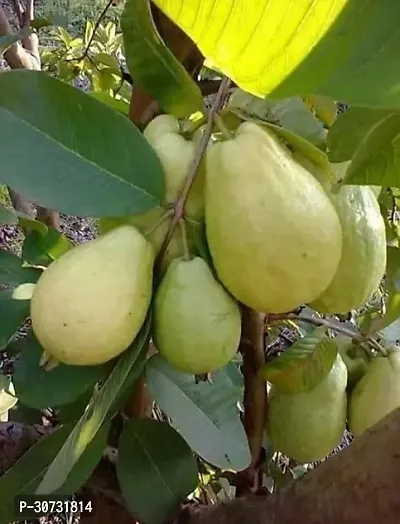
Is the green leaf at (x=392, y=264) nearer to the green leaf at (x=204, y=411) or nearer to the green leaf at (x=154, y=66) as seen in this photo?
the green leaf at (x=204, y=411)

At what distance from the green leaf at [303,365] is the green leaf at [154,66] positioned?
0.75 feet

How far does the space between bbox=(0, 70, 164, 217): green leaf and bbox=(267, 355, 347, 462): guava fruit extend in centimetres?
27

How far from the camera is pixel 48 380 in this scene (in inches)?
24.2

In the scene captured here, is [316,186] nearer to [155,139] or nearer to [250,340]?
[155,139]

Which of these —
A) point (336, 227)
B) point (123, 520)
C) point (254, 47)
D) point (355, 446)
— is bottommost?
point (123, 520)

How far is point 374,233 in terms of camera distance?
537 mm

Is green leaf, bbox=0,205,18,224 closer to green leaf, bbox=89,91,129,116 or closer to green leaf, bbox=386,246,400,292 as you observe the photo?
green leaf, bbox=89,91,129,116

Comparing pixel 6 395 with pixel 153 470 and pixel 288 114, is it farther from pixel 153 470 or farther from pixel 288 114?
pixel 288 114

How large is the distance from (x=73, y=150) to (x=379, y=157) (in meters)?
0.21

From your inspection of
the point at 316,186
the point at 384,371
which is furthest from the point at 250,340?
the point at 316,186

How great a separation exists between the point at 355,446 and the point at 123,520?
0.37m

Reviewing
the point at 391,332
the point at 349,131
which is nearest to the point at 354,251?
the point at 349,131

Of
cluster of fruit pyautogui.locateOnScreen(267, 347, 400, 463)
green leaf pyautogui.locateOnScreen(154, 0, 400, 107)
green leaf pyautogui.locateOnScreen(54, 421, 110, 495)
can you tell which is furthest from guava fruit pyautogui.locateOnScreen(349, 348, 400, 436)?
green leaf pyautogui.locateOnScreen(154, 0, 400, 107)

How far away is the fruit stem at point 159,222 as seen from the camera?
514 mm
